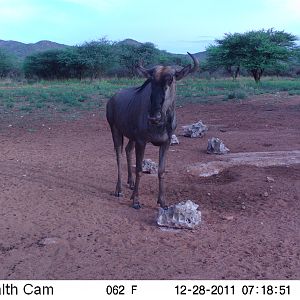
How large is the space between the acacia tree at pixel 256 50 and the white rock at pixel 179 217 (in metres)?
32.8

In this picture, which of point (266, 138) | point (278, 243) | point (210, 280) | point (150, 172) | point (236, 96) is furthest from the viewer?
point (236, 96)

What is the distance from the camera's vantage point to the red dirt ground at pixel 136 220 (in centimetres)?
454

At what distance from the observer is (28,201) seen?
6711 mm

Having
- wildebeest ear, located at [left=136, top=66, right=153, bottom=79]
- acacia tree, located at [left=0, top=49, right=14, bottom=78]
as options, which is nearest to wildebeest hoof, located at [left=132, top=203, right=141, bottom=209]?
wildebeest ear, located at [left=136, top=66, right=153, bottom=79]

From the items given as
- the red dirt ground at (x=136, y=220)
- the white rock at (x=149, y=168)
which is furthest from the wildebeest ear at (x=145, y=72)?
the white rock at (x=149, y=168)

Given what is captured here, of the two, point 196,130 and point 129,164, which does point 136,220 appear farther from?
point 196,130

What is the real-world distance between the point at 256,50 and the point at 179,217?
34061mm

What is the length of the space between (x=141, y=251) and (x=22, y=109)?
1348 cm

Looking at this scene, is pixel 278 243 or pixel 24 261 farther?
pixel 278 243

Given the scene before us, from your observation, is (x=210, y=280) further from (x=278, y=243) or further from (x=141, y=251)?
(x=278, y=243)

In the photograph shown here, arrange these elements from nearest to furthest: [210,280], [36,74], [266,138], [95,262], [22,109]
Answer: [210,280] → [95,262] → [266,138] → [22,109] → [36,74]

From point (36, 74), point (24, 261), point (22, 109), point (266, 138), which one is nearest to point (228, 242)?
point (24, 261)

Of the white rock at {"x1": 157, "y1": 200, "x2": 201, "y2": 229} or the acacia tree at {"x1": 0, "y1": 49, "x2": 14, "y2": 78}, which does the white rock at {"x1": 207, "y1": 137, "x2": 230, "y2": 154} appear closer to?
the white rock at {"x1": 157, "y1": 200, "x2": 201, "y2": 229}

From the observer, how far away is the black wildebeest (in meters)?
5.76
